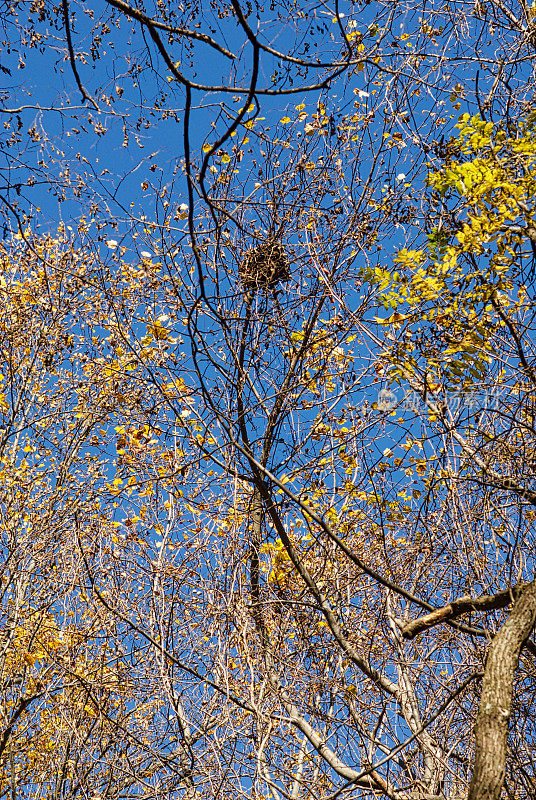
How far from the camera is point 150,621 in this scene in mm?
5953

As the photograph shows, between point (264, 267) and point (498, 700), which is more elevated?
point (264, 267)

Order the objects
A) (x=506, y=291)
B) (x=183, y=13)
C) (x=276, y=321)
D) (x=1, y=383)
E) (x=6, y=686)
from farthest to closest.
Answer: (x=1, y=383) < (x=6, y=686) < (x=276, y=321) < (x=506, y=291) < (x=183, y=13)

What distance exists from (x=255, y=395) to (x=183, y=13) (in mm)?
3423

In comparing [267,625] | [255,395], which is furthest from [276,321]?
[267,625]

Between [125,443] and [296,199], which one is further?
[125,443]

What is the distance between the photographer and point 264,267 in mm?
6188

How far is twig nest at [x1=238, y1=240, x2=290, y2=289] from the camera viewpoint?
6.08 m

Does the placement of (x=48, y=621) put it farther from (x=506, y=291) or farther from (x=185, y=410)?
(x=506, y=291)

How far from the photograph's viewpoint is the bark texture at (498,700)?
343 centimetres

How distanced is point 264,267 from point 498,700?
3.97 metres

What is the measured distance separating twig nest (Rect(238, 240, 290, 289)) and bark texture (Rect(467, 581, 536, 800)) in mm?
3385

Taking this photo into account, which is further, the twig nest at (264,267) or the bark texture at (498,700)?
the twig nest at (264,267)

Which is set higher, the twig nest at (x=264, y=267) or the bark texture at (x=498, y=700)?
the twig nest at (x=264, y=267)

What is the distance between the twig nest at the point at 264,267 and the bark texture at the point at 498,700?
11.1 feet
